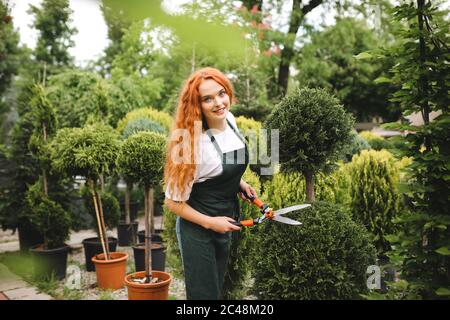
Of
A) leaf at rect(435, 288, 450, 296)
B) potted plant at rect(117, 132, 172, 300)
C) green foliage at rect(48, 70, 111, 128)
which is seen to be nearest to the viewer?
leaf at rect(435, 288, 450, 296)

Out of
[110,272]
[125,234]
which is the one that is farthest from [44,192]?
[125,234]

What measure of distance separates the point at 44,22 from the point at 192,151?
145 centimetres

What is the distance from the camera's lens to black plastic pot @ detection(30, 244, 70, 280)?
4535 millimetres

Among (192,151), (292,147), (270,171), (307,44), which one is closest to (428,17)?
(292,147)

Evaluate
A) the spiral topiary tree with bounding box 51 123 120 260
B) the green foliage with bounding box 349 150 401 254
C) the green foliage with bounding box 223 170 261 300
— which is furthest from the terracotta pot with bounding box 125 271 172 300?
the green foliage with bounding box 349 150 401 254

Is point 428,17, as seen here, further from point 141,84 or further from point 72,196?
point 141,84

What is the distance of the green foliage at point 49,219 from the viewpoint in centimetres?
462

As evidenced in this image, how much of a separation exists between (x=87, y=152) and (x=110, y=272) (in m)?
1.38

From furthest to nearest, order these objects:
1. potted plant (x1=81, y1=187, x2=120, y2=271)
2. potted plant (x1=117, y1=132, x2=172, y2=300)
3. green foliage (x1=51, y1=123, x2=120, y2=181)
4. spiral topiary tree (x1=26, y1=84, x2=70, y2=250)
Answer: potted plant (x1=81, y1=187, x2=120, y2=271), spiral topiary tree (x1=26, y1=84, x2=70, y2=250), green foliage (x1=51, y1=123, x2=120, y2=181), potted plant (x1=117, y1=132, x2=172, y2=300)

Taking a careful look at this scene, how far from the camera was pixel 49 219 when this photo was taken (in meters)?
4.62

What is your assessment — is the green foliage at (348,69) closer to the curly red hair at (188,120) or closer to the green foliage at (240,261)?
the green foliage at (240,261)

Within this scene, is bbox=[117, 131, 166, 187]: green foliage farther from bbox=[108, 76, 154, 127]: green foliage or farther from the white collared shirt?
bbox=[108, 76, 154, 127]: green foliage

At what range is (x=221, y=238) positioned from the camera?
7.19ft

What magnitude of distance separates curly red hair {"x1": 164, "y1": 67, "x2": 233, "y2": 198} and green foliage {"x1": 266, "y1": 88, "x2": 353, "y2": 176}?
0.84 metres
